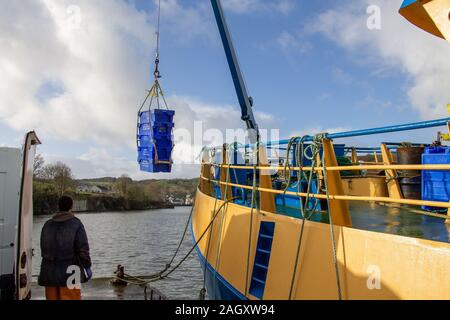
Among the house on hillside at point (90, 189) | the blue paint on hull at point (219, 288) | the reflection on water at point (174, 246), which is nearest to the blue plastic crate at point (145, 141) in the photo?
the blue paint on hull at point (219, 288)

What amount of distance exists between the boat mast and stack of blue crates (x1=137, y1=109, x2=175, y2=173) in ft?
18.0

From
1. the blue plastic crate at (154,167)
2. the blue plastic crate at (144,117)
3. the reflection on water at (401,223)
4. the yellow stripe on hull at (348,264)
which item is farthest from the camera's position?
the blue plastic crate at (144,117)

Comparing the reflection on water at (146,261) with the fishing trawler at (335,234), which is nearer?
the fishing trawler at (335,234)

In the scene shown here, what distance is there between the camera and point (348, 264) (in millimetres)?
3600

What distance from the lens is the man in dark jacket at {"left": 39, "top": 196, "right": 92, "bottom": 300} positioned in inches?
180

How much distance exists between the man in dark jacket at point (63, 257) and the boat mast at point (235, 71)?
10.5 metres

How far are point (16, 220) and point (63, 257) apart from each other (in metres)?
0.94

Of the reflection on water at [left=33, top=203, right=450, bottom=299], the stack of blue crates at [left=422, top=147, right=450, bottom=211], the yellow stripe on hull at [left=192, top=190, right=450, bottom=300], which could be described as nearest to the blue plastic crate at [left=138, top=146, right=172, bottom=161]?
the reflection on water at [left=33, top=203, right=450, bottom=299]

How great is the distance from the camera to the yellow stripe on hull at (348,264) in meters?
2.95

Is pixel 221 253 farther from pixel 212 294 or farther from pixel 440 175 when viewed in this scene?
pixel 440 175

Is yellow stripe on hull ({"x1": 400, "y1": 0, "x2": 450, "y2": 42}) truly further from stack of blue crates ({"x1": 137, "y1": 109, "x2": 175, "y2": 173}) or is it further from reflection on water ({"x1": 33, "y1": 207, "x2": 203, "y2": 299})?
reflection on water ({"x1": 33, "y1": 207, "x2": 203, "y2": 299})

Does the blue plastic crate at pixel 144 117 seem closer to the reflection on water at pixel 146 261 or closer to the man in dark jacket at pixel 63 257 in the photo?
the man in dark jacket at pixel 63 257
